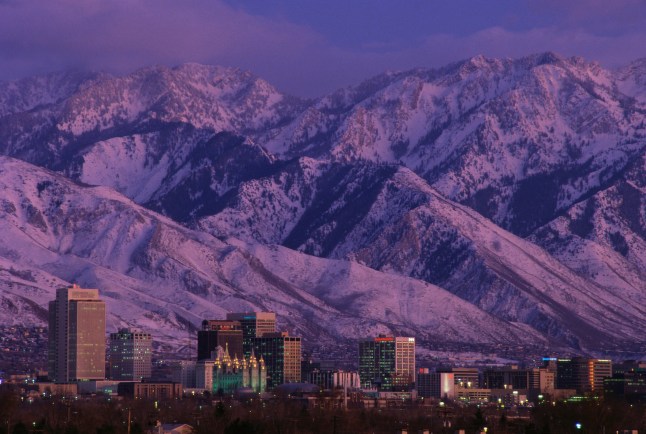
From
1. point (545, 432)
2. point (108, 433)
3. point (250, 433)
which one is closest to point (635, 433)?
point (545, 432)

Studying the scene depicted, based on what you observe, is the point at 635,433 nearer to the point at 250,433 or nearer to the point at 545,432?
the point at 545,432

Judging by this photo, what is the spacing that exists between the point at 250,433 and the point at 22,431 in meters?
21.2

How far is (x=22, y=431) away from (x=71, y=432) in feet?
15.2

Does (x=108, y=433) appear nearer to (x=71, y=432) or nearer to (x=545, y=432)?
(x=71, y=432)

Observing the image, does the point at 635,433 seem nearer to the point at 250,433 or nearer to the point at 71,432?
the point at 250,433

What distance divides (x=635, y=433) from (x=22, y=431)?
5588 centimetres

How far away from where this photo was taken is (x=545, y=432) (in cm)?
19838

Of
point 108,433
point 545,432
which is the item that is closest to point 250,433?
point 108,433

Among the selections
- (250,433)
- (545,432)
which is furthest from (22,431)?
(545,432)

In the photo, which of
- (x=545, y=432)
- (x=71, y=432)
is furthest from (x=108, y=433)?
(x=545, y=432)

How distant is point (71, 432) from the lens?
19838 centimetres

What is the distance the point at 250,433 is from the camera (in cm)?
19450

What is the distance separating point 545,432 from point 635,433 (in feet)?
36.2
